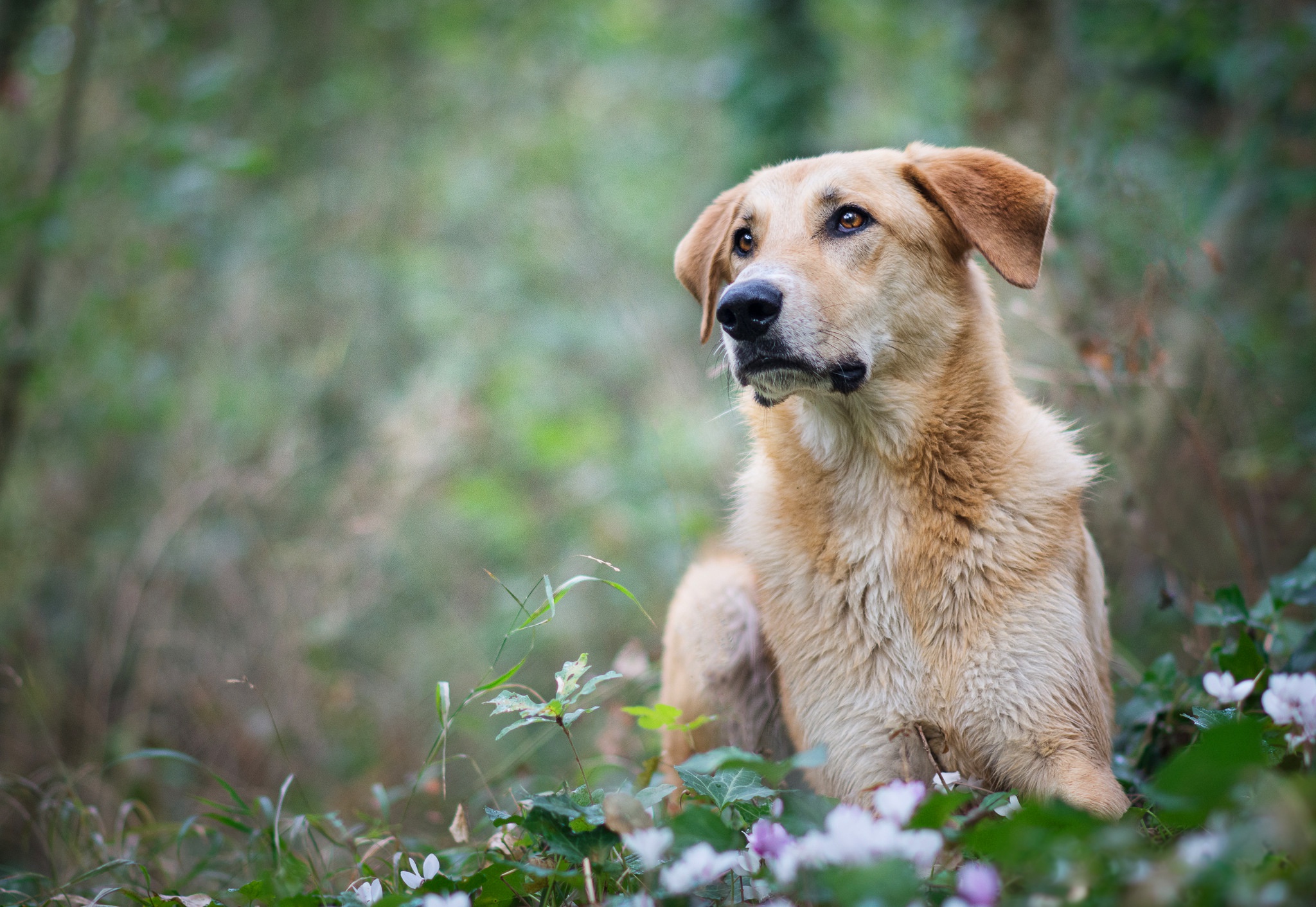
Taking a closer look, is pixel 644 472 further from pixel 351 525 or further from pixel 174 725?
pixel 174 725

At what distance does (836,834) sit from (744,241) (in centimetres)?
221

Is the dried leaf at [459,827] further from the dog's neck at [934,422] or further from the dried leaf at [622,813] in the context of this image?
the dog's neck at [934,422]

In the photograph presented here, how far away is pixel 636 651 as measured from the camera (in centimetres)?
353

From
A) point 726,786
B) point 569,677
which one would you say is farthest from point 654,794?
point 569,677

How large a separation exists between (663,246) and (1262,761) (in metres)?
11.0

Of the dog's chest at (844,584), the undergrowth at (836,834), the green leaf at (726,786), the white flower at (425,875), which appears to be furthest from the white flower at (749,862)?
the dog's chest at (844,584)

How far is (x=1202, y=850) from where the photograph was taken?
3.62 ft

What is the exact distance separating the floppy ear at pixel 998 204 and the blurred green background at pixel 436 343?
0.97 m

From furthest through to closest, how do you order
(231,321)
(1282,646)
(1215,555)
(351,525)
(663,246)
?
(663,246) → (231,321) → (351,525) → (1215,555) → (1282,646)

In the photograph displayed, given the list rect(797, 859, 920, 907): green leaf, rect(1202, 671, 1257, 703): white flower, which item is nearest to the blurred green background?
rect(1202, 671, 1257, 703): white flower

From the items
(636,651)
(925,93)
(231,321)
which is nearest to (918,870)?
(636,651)

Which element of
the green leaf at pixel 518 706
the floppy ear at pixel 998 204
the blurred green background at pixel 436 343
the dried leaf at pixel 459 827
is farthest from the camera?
the blurred green background at pixel 436 343

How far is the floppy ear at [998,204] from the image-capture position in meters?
2.61

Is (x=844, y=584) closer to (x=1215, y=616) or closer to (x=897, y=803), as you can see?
(x=1215, y=616)
